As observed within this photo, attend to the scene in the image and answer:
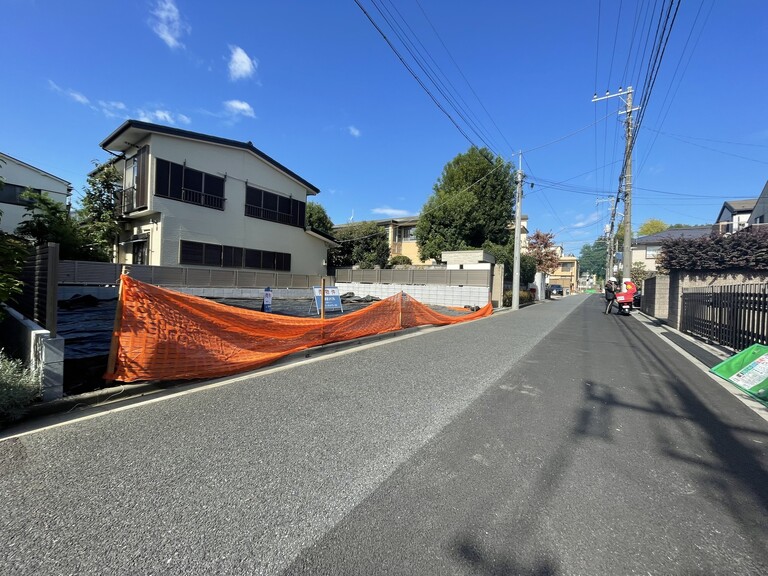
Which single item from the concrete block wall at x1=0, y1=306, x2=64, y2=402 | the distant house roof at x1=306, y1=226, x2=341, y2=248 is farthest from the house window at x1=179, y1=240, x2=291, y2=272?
the concrete block wall at x1=0, y1=306, x2=64, y2=402

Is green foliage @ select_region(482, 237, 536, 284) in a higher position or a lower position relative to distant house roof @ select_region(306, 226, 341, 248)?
lower

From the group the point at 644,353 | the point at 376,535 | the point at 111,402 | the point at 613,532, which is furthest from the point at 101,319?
the point at 644,353

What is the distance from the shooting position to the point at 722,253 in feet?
39.3

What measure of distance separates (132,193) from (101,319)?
1099cm

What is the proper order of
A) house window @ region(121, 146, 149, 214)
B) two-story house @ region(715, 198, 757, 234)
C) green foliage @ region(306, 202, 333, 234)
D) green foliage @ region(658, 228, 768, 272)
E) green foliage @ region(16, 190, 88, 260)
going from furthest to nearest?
two-story house @ region(715, 198, 757, 234) → green foliage @ region(306, 202, 333, 234) → house window @ region(121, 146, 149, 214) → green foliage @ region(16, 190, 88, 260) → green foliage @ region(658, 228, 768, 272)

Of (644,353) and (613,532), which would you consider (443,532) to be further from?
(644,353)

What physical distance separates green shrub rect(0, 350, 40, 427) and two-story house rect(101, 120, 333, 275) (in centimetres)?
1324

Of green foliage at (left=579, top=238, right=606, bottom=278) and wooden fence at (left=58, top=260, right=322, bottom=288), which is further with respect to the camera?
green foliage at (left=579, top=238, right=606, bottom=278)

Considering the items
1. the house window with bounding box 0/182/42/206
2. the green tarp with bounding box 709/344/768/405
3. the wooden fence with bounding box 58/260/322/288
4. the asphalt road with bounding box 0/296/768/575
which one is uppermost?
the house window with bounding box 0/182/42/206

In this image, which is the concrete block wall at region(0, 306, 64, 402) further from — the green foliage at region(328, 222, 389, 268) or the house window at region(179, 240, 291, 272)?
the green foliage at region(328, 222, 389, 268)

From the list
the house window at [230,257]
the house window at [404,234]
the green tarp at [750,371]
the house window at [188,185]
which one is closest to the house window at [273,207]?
the house window at [188,185]

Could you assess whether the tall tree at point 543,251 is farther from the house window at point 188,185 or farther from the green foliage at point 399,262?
the house window at point 188,185

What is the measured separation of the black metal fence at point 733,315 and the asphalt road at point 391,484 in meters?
3.13

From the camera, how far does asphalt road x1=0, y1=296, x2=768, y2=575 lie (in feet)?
6.38
